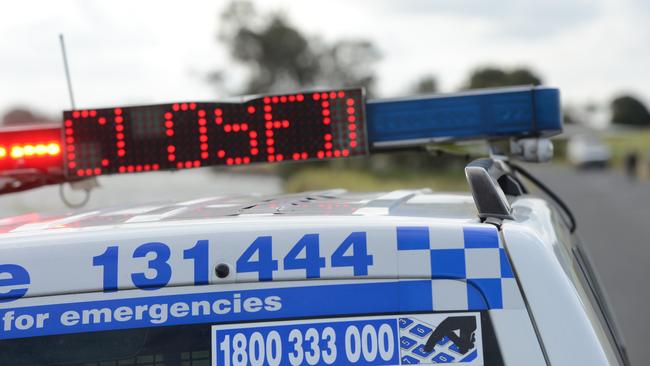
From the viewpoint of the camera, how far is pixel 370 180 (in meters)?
44.2

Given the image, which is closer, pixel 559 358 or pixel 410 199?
pixel 559 358

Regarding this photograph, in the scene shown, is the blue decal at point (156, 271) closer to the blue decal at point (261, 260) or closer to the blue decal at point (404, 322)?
the blue decal at point (261, 260)

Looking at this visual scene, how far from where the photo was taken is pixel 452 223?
7.23ft

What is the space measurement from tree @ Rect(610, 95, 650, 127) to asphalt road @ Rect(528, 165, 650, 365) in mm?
108637

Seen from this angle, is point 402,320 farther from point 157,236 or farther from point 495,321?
point 157,236

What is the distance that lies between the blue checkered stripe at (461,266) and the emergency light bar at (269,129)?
1.37 meters

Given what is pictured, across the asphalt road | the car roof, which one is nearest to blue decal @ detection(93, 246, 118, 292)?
the car roof

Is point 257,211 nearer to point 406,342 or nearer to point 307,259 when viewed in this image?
point 307,259

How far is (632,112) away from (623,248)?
136m

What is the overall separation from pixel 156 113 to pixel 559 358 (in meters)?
1.77

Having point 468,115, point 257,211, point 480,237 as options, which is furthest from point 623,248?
point 480,237

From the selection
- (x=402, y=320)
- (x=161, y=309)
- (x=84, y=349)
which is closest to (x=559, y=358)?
(x=402, y=320)

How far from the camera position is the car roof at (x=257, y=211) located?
2354mm

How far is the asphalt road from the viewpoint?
38.0 feet
